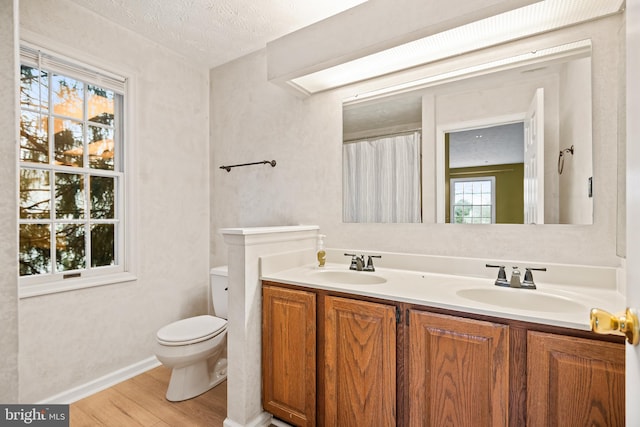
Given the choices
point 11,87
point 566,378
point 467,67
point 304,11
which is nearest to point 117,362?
point 11,87

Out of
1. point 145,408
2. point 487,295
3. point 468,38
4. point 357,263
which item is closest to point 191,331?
point 145,408

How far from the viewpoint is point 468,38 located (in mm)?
1560

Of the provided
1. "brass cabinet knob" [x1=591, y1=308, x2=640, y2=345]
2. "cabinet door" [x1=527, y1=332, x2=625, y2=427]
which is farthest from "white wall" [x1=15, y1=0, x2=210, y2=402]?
"brass cabinet knob" [x1=591, y1=308, x2=640, y2=345]

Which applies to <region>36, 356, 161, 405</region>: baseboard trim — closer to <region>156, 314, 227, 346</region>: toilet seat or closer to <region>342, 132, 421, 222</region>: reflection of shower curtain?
<region>156, 314, 227, 346</region>: toilet seat

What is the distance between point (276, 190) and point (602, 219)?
1990 millimetres

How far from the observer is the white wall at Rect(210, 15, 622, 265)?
4.56 feet

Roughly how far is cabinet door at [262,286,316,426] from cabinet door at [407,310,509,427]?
519mm

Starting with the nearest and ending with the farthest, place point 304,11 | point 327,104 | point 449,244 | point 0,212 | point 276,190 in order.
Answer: point 0,212, point 449,244, point 304,11, point 327,104, point 276,190

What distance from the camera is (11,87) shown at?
915 mm

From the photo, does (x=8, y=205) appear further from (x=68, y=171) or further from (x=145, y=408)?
(x=145, y=408)

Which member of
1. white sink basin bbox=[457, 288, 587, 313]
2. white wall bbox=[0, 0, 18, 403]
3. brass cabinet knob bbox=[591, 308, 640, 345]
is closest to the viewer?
brass cabinet knob bbox=[591, 308, 640, 345]

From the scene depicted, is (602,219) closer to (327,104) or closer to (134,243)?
(327,104)

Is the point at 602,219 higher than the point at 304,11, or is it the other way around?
the point at 304,11

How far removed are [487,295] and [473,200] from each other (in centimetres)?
53
